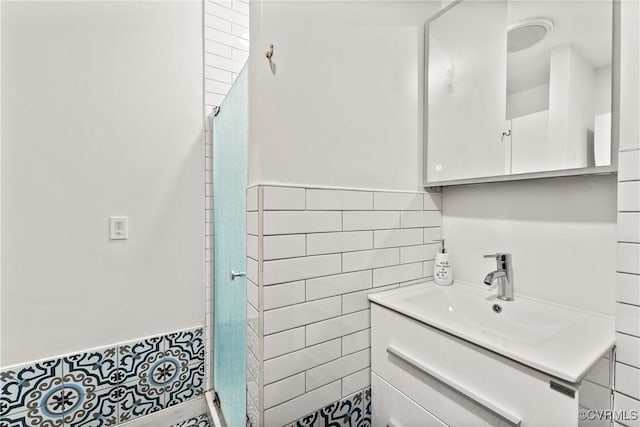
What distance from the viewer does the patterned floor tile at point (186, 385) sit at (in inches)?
57.4

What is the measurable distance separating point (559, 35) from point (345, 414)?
4.63 feet

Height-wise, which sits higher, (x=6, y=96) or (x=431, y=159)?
(x=6, y=96)

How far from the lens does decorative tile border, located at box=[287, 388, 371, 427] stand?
3.01 ft

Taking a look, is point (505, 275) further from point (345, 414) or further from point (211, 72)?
point (211, 72)

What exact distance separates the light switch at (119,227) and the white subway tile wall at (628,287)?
1798 millimetres

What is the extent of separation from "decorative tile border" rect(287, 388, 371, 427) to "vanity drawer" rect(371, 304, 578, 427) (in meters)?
0.12

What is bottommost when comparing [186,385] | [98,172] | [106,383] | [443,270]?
[186,385]

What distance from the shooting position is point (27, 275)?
3.76ft

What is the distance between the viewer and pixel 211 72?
157cm

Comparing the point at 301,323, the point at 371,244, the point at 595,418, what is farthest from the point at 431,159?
the point at 595,418

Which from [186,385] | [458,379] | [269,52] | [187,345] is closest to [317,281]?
[458,379]

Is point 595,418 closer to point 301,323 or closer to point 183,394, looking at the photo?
point 301,323

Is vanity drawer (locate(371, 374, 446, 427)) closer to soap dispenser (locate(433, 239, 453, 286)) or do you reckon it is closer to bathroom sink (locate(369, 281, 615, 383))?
bathroom sink (locate(369, 281, 615, 383))

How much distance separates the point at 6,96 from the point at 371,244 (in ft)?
4.95
